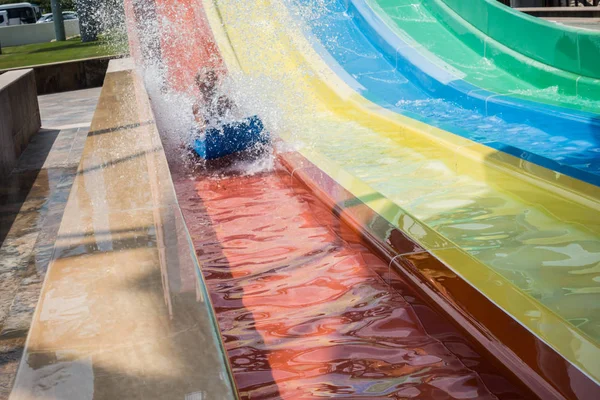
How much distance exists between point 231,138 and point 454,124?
166cm

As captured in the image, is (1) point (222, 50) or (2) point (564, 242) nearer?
(2) point (564, 242)

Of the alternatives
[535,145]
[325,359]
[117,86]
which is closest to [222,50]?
[117,86]

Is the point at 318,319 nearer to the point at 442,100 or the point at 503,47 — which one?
the point at 442,100

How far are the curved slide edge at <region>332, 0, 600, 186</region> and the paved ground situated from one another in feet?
8.00

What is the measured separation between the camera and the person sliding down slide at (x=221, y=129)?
464 cm

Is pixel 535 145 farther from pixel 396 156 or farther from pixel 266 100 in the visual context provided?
pixel 266 100

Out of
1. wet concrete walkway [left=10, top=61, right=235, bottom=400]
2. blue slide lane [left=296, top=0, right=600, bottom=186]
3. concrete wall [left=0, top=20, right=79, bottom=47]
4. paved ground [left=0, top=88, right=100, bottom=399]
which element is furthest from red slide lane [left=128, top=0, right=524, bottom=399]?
concrete wall [left=0, top=20, right=79, bottom=47]

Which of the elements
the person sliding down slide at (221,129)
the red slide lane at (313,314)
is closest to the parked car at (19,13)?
the person sliding down slide at (221,129)

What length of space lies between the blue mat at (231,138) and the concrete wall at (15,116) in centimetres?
137

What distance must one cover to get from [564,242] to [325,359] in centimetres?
122

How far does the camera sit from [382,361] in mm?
2082

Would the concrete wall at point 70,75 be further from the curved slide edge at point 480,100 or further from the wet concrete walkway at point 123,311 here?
the wet concrete walkway at point 123,311

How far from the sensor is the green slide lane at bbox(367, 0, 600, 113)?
209 inches

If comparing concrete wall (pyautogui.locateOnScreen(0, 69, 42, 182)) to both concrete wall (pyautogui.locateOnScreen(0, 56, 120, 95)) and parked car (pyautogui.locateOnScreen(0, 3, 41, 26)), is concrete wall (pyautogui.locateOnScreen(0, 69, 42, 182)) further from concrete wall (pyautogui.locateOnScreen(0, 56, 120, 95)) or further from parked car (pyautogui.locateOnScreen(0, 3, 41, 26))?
parked car (pyautogui.locateOnScreen(0, 3, 41, 26))
